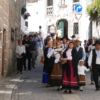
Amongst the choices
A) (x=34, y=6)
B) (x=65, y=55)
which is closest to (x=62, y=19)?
(x=34, y=6)

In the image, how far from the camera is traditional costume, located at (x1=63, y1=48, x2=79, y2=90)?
10.2 meters

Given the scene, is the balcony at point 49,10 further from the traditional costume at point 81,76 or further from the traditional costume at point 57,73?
the traditional costume at point 57,73

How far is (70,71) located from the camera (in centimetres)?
1029

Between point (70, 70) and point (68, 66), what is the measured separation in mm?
140

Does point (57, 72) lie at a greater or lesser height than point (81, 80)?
greater

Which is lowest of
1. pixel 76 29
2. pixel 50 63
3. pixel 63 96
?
pixel 63 96

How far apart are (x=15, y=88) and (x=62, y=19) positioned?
1100 inches

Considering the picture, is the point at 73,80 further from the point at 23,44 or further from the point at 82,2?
the point at 82,2

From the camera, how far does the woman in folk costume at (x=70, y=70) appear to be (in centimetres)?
1020

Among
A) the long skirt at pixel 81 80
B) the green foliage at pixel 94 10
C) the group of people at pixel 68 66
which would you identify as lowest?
A: the long skirt at pixel 81 80

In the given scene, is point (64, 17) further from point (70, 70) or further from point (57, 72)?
point (70, 70)

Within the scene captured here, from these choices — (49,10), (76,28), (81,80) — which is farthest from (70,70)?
(49,10)

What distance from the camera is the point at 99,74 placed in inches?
441

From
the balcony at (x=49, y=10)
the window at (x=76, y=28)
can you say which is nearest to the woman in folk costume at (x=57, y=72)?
the window at (x=76, y=28)
